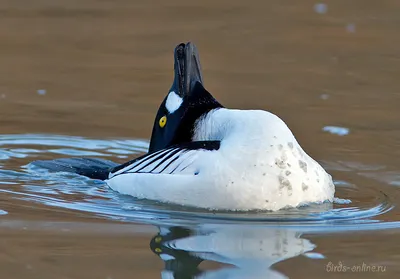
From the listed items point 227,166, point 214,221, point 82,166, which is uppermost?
point 227,166

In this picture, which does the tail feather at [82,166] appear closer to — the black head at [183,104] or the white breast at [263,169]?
the black head at [183,104]

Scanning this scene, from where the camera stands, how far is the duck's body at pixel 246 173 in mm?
6441

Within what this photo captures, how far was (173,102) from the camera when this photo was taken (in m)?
7.34

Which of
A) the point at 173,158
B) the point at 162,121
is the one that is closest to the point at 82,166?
the point at 162,121

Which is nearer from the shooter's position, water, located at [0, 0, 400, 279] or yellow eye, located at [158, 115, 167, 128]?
water, located at [0, 0, 400, 279]

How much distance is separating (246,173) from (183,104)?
1028 mm

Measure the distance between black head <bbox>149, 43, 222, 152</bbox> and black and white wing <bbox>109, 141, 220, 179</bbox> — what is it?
0.70ft

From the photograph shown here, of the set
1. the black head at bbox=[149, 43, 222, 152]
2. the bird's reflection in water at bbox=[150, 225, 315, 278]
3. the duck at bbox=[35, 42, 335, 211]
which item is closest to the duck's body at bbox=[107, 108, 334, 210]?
the duck at bbox=[35, 42, 335, 211]

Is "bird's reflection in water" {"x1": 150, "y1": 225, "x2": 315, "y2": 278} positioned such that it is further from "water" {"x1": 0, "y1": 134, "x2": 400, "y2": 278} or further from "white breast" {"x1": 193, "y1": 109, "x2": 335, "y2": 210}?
"white breast" {"x1": 193, "y1": 109, "x2": 335, "y2": 210}

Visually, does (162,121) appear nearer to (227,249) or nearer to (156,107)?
(227,249)

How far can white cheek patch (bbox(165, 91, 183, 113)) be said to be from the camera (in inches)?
287

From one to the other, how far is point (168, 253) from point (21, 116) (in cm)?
421

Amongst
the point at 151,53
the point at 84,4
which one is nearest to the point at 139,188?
the point at 151,53

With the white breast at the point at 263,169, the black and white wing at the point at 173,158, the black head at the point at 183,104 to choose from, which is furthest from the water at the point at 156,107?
the black head at the point at 183,104
